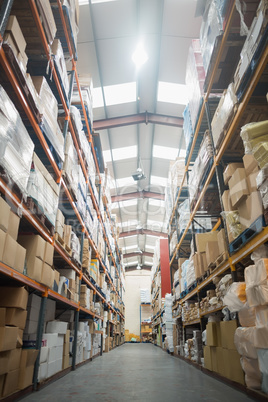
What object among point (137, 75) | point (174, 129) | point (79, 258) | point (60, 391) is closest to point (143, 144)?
point (174, 129)

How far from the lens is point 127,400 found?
2406mm

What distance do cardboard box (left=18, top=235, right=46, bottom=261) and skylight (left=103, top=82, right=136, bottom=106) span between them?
268 inches

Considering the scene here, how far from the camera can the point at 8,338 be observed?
2227 mm

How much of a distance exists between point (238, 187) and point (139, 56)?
227 inches

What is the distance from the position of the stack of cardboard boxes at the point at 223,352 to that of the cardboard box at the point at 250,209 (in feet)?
3.74

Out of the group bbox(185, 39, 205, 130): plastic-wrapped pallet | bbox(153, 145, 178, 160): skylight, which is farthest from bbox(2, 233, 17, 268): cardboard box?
bbox(153, 145, 178, 160): skylight

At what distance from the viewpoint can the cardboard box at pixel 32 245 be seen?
9.58ft

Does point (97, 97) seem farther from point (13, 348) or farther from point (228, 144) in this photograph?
point (13, 348)

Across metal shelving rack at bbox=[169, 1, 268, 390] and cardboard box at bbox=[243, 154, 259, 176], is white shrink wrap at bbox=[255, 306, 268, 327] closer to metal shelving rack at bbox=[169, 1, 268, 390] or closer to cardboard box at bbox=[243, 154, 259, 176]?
metal shelving rack at bbox=[169, 1, 268, 390]

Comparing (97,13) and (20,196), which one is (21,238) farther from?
(97,13)

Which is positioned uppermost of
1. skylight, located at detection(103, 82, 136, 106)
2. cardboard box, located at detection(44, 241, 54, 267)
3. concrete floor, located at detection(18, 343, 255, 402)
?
skylight, located at detection(103, 82, 136, 106)

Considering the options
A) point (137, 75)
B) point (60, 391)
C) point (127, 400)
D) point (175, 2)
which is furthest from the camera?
point (137, 75)

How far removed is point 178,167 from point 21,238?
486cm

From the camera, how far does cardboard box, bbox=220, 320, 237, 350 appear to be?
296 centimetres
